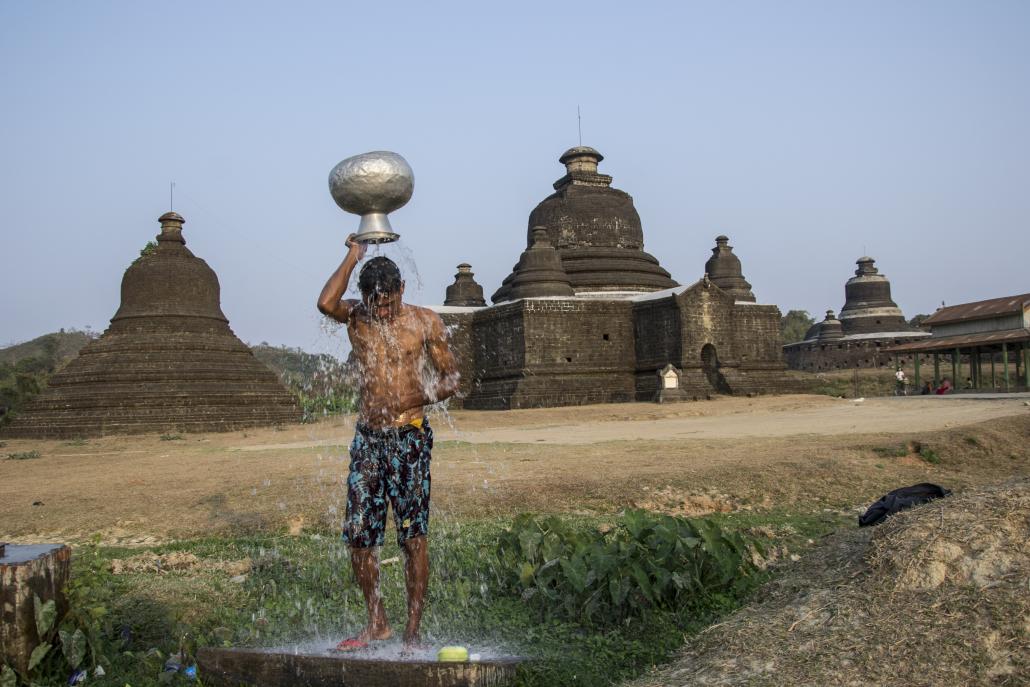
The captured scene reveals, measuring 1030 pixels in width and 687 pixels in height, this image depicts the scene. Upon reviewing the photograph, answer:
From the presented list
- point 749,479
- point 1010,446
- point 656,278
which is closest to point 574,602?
point 749,479

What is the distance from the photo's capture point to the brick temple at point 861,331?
140 feet

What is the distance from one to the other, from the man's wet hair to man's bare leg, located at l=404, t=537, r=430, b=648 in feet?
3.84

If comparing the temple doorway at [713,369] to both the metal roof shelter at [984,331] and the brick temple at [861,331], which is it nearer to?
the metal roof shelter at [984,331]

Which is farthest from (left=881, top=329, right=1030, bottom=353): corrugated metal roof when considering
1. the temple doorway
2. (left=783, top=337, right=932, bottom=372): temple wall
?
(left=783, top=337, right=932, bottom=372): temple wall

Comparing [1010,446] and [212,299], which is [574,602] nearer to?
[1010,446]

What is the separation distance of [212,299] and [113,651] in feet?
74.3

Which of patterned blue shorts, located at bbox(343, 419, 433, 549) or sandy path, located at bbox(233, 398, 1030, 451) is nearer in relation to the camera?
patterned blue shorts, located at bbox(343, 419, 433, 549)

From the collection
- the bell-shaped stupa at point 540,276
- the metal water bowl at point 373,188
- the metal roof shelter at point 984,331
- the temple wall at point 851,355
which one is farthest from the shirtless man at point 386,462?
the temple wall at point 851,355

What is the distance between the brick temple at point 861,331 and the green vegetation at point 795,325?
19.0 meters

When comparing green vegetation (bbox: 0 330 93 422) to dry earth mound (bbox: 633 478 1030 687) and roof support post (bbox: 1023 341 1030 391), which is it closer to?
dry earth mound (bbox: 633 478 1030 687)

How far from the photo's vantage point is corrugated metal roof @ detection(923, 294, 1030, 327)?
25.9m

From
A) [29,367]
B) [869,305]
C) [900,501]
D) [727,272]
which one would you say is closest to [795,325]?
[869,305]

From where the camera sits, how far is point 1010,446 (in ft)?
31.8

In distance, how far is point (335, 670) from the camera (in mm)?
3432
